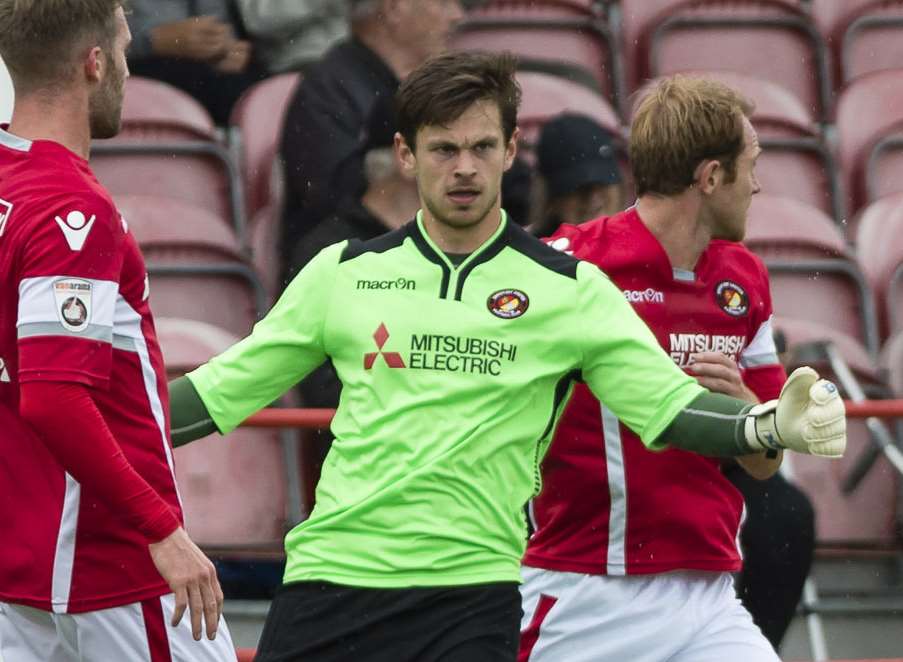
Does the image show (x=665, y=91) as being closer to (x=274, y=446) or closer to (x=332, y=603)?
(x=332, y=603)

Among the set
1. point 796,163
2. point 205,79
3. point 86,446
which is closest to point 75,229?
point 86,446

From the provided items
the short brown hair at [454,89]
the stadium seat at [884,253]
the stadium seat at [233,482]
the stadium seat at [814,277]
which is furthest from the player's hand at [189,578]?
the stadium seat at [884,253]

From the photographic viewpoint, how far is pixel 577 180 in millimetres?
6004

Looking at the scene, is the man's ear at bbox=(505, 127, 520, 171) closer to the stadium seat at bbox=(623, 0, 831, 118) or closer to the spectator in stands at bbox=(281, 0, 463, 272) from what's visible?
the spectator in stands at bbox=(281, 0, 463, 272)

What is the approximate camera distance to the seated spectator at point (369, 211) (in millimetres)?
5949

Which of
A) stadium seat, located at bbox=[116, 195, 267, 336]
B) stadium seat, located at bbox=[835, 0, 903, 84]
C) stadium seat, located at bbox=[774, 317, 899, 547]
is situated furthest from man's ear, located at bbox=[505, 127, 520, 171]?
stadium seat, located at bbox=[835, 0, 903, 84]

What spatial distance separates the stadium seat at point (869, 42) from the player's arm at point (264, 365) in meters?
5.08

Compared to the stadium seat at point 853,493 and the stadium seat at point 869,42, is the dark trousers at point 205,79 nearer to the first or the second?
the stadium seat at point 853,493

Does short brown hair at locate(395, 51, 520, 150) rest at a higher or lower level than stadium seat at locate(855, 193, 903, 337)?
higher

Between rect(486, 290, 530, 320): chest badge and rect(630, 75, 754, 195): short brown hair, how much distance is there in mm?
803

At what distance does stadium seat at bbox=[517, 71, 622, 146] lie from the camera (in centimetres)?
742

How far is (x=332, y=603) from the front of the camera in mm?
3809

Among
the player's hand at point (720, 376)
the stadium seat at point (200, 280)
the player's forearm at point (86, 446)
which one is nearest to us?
the player's forearm at point (86, 446)

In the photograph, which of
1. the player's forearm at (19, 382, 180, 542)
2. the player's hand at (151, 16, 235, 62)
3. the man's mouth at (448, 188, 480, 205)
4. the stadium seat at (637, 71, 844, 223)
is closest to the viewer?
the player's forearm at (19, 382, 180, 542)
